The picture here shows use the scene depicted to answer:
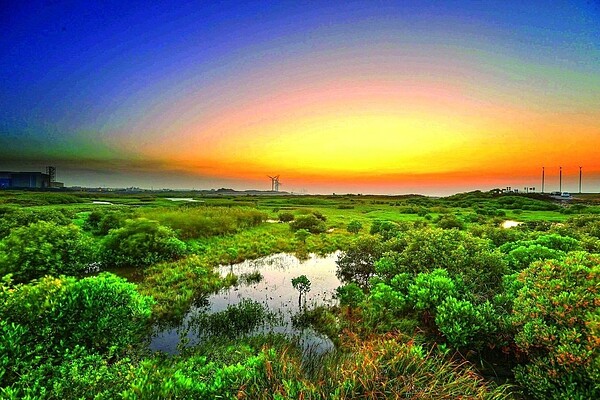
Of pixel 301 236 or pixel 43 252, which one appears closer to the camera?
pixel 43 252

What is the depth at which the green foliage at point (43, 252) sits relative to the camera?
500 inches

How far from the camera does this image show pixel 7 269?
12453 mm

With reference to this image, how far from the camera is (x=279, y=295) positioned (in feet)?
43.4

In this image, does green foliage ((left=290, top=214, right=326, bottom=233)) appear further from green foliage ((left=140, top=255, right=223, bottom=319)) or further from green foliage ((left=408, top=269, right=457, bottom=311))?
green foliage ((left=408, top=269, right=457, bottom=311))

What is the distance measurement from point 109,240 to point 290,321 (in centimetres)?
1398

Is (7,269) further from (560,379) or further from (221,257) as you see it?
(560,379)

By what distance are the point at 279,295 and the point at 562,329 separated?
33.0ft

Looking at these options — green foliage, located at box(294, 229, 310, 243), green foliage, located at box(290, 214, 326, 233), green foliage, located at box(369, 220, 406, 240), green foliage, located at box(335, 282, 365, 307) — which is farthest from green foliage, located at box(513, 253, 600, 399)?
green foliage, located at box(290, 214, 326, 233)

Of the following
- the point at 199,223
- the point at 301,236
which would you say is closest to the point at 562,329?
the point at 301,236

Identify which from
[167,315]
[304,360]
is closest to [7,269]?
[167,315]

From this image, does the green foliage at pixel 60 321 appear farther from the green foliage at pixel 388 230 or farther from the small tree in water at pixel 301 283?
the green foliage at pixel 388 230

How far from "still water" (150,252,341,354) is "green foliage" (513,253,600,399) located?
16.5 feet

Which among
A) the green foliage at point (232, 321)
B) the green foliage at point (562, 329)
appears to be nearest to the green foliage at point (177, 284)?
the green foliage at point (232, 321)

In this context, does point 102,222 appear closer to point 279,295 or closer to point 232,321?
point 279,295
